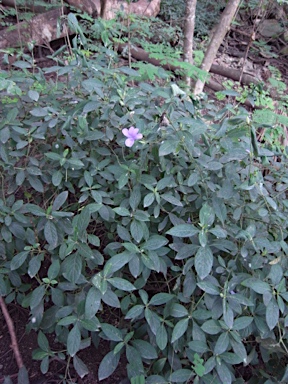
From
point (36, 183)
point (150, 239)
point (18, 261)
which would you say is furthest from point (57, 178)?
point (150, 239)

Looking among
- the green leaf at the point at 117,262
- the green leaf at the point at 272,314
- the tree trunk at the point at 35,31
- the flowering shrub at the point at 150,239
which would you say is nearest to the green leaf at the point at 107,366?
the flowering shrub at the point at 150,239

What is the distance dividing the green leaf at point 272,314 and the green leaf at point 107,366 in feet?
1.81

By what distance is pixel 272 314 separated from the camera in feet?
4.22

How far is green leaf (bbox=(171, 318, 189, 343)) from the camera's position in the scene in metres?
1.29

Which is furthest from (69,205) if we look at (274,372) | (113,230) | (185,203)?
(274,372)

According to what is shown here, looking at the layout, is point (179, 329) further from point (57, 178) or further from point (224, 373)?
point (57, 178)

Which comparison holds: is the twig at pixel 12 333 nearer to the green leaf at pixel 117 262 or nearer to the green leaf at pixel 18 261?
the green leaf at pixel 18 261

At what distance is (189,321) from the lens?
1406mm

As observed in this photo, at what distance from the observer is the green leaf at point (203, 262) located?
128 cm

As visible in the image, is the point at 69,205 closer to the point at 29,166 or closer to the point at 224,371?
the point at 29,166

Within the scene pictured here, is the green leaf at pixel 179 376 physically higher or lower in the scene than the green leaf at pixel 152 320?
lower

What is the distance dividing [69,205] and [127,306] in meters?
0.50

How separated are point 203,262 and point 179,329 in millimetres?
243

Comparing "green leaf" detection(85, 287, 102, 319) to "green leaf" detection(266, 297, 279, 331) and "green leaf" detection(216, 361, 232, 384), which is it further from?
"green leaf" detection(266, 297, 279, 331)
